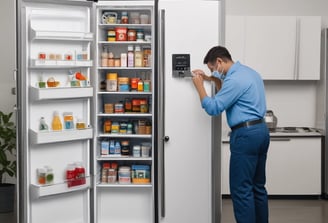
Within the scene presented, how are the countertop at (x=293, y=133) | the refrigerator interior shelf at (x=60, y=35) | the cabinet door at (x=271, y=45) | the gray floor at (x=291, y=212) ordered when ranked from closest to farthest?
the refrigerator interior shelf at (x=60, y=35)
the gray floor at (x=291, y=212)
the countertop at (x=293, y=133)
the cabinet door at (x=271, y=45)

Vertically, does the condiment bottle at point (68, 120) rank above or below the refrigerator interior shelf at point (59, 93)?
below

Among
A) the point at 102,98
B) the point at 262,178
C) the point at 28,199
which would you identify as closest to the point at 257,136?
the point at 262,178

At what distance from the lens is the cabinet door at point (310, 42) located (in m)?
5.98

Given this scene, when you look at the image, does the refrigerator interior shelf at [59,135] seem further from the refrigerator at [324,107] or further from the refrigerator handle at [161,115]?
the refrigerator at [324,107]

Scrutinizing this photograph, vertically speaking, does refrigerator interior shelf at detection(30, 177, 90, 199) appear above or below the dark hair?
below

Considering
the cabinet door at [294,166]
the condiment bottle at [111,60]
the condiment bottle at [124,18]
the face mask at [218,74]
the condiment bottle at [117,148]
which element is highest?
the condiment bottle at [124,18]

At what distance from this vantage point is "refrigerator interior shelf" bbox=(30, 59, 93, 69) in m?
3.80

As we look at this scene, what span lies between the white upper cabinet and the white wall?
397mm

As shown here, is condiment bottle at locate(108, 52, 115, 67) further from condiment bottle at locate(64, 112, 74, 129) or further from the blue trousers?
the blue trousers

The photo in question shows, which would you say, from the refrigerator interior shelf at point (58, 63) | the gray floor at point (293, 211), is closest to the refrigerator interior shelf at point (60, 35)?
the refrigerator interior shelf at point (58, 63)

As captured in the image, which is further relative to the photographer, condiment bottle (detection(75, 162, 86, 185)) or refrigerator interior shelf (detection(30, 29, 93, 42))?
condiment bottle (detection(75, 162, 86, 185))

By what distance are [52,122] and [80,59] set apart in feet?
1.83

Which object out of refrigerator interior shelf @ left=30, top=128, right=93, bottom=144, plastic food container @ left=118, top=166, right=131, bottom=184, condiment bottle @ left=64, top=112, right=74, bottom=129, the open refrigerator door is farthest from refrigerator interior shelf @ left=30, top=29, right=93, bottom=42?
plastic food container @ left=118, top=166, right=131, bottom=184

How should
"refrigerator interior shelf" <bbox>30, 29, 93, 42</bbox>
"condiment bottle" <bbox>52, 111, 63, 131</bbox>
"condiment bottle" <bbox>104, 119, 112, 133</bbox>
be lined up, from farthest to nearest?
"condiment bottle" <bbox>104, 119, 112, 133</bbox> → "condiment bottle" <bbox>52, 111, 63, 131</bbox> → "refrigerator interior shelf" <bbox>30, 29, 93, 42</bbox>
